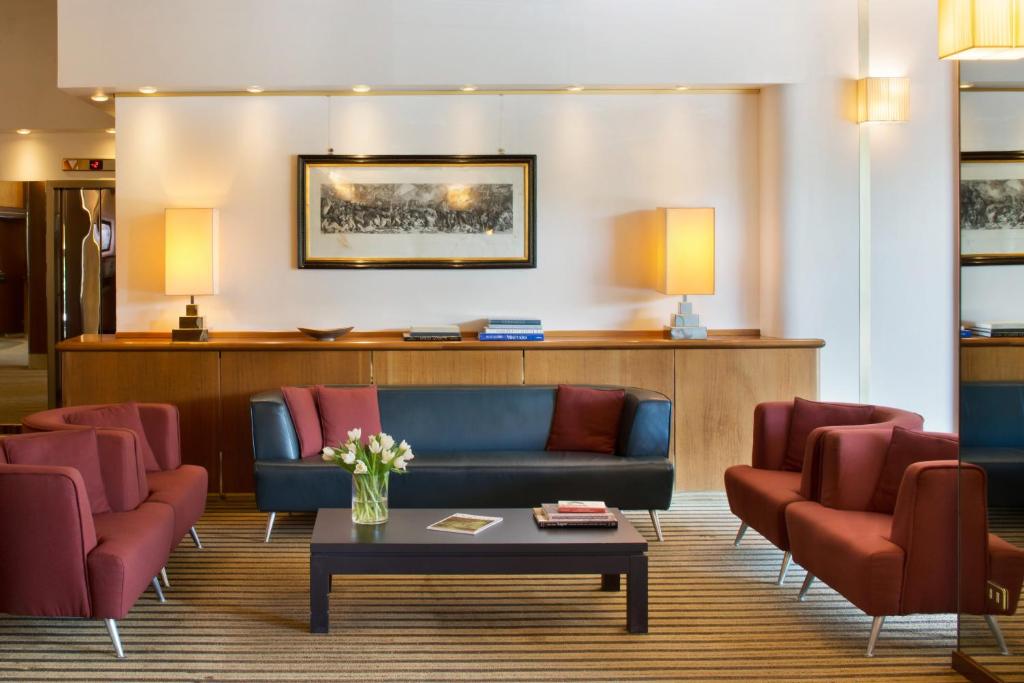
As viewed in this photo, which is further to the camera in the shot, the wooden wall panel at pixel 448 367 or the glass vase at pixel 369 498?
the wooden wall panel at pixel 448 367

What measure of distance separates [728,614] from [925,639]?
0.85 meters

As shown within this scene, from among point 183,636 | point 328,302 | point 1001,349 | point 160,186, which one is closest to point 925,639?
point 1001,349

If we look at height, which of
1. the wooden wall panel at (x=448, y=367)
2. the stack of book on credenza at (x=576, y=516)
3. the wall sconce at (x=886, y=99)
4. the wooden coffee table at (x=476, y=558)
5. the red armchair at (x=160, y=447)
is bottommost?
the wooden coffee table at (x=476, y=558)

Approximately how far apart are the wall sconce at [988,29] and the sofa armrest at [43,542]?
378 centimetres

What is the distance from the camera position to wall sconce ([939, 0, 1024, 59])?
385cm

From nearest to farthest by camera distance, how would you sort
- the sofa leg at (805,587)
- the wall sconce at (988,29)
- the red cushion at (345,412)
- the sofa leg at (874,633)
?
the wall sconce at (988,29) < the sofa leg at (874,633) < the sofa leg at (805,587) < the red cushion at (345,412)

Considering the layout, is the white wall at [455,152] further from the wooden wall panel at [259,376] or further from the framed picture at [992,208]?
the framed picture at [992,208]

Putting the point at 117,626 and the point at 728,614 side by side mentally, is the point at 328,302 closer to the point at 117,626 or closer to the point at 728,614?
the point at 117,626

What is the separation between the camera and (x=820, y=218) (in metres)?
7.80

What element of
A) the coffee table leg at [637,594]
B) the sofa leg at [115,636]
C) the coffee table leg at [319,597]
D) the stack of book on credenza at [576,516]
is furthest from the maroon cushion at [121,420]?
the coffee table leg at [637,594]

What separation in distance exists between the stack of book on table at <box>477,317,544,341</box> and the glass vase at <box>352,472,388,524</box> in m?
2.73

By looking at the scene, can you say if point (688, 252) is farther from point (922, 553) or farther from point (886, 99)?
point (922, 553)

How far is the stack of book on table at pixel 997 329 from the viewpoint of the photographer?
153 inches

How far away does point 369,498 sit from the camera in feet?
16.6
